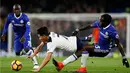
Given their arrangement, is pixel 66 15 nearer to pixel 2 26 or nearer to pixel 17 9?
pixel 2 26

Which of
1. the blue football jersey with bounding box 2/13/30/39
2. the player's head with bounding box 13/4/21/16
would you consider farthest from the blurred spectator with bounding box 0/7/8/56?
the player's head with bounding box 13/4/21/16

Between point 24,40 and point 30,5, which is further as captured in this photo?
point 30,5

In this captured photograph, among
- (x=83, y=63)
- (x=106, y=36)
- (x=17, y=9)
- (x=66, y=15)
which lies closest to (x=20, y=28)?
(x=17, y=9)

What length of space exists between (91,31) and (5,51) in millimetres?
4881

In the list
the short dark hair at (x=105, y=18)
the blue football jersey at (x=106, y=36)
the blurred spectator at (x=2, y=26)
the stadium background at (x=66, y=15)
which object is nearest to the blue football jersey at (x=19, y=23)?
the blue football jersey at (x=106, y=36)

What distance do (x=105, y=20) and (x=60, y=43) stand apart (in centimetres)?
176

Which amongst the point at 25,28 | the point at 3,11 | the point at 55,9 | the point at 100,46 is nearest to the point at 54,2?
the point at 55,9

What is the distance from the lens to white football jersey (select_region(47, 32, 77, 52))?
14359 millimetres

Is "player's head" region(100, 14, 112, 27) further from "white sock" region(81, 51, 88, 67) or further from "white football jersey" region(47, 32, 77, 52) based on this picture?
"white sock" region(81, 51, 88, 67)

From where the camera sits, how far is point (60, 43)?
1450cm

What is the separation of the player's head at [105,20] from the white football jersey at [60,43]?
1.20 m

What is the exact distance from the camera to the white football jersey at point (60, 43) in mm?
14359

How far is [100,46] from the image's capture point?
15445 millimetres

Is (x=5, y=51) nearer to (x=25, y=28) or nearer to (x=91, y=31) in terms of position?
(x=91, y=31)
